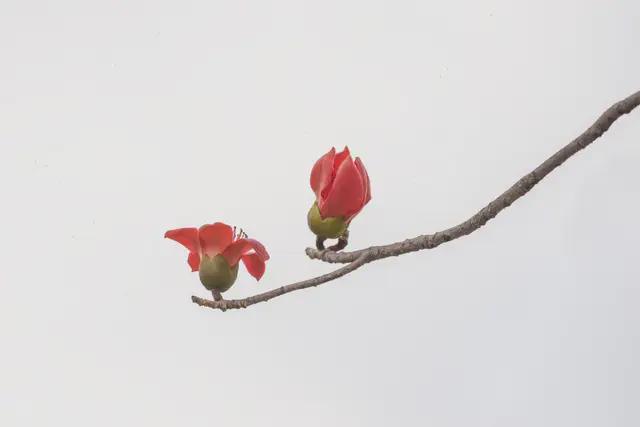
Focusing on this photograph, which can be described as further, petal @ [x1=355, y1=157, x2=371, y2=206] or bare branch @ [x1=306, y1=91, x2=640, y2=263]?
petal @ [x1=355, y1=157, x2=371, y2=206]

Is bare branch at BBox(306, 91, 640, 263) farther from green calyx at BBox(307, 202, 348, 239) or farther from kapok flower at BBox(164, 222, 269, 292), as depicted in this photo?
kapok flower at BBox(164, 222, 269, 292)

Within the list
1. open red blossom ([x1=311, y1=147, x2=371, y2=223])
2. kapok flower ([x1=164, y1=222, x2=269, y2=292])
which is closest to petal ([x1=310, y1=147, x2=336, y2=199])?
open red blossom ([x1=311, y1=147, x2=371, y2=223])

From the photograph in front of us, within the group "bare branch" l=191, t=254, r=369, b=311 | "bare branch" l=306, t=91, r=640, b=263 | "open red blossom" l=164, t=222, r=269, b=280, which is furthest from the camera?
"open red blossom" l=164, t=222, r=269, b=280

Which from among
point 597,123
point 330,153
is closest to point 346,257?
point 330,153

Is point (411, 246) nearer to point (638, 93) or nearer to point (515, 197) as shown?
point (515, 197)

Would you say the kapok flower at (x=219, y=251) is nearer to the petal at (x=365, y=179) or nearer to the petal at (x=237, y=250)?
the petal at (x=237, y=250)

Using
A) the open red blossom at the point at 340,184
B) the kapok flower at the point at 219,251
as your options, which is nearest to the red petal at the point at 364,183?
the open red blossom at the point at 340,184

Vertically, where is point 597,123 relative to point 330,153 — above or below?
below

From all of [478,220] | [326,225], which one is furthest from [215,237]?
[478,220]
